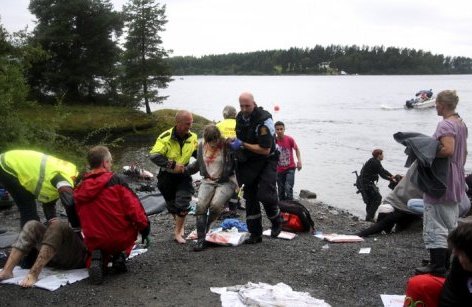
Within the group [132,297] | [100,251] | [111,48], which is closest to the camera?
[132,297]

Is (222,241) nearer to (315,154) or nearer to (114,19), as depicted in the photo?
(315,154)

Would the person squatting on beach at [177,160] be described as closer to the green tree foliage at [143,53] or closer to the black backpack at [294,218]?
the black backpack at [294,218]

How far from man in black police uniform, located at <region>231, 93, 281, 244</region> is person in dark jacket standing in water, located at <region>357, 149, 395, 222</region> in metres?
5.49

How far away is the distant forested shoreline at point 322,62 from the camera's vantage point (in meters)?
181

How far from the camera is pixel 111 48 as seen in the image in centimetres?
3806

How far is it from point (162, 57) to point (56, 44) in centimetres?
797

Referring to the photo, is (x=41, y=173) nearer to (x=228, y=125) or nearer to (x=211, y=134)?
(x=211, y=134)

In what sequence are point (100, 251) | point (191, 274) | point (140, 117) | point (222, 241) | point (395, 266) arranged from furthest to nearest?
point (140, 117) < point (222, 241) < point (395, 266) < point (191, 274) < point (100, 251)

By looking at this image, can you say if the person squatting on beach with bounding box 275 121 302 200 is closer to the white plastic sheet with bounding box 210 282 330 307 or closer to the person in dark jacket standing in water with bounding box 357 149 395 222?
the person in dark jacket standing in water with bounding box 357 149 395 222

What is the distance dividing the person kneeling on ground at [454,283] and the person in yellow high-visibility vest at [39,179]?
11.7ft

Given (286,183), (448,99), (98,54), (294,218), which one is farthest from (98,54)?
(448,99)

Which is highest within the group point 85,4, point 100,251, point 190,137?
point 85,4

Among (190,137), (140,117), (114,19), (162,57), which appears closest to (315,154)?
(140,117)

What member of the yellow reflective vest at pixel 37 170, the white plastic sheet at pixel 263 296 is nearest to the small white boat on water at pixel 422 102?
the white plastic sheet at pixel 263 296
